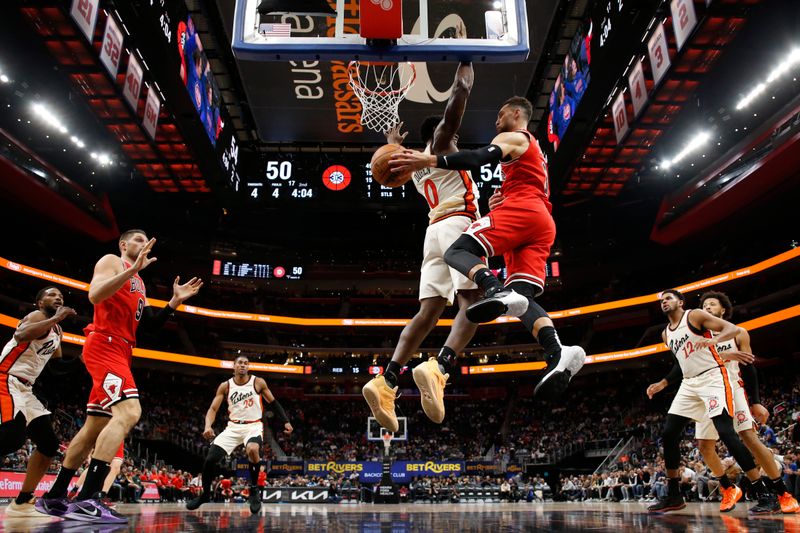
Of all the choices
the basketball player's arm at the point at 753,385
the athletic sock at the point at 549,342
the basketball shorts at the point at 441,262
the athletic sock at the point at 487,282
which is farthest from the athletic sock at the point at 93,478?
the basketball player's arm at the point at 753,385

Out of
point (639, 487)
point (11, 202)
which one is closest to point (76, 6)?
point (11, 202)

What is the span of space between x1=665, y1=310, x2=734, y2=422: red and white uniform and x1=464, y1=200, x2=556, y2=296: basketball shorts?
2667mm

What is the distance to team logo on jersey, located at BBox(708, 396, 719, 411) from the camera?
19.8ft

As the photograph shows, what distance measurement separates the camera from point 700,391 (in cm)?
627

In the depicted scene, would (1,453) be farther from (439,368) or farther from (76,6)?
(76,6)

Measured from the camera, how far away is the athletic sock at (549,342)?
395 centimetres

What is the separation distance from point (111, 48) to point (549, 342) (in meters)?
15.1

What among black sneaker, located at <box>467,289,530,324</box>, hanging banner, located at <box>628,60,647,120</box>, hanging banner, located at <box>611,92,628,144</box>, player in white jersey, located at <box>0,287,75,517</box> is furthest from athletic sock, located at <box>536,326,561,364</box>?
hanging banner, located at <box>611,92,628,144</box>

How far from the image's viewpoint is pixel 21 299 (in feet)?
91.7

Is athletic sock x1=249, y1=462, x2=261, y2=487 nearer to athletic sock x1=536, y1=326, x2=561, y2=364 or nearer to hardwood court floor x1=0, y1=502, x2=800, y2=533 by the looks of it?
hardwood court floor x1=0, y1=502, x2=800, y2=533

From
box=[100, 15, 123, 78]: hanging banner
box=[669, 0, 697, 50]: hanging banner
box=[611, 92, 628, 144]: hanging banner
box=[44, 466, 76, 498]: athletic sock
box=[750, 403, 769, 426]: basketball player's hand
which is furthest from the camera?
box=[611, 92, 628, 144]: hanging banner

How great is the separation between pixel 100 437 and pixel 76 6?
1204 centimetres

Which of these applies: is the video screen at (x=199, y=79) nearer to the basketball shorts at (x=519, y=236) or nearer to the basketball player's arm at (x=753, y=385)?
the basketball shorts at (x=519, y=236)

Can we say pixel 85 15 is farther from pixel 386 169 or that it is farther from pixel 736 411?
pixel 736 411
